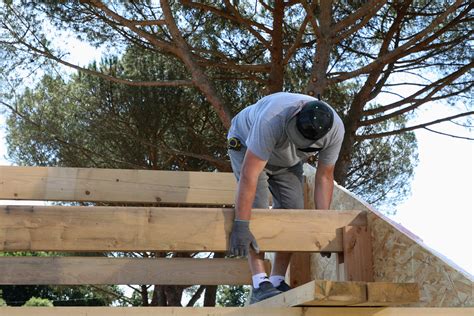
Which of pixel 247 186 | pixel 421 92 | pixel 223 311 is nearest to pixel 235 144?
pixel 247 186

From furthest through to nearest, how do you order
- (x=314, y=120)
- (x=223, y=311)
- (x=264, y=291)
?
(x=264, y=291) → (x=314, y=120) → (x=223, y=311)

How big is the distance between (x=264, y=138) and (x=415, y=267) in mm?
876

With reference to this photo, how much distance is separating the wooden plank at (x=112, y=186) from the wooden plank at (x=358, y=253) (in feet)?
5.15

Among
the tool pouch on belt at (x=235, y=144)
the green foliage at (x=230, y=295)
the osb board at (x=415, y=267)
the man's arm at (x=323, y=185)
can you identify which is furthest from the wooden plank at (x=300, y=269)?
the green foliage at (x=230, y=295)

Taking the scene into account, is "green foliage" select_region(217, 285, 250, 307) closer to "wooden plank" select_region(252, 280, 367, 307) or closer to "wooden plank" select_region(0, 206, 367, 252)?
"wooden plank" select_region(0, 206, 367, 252)

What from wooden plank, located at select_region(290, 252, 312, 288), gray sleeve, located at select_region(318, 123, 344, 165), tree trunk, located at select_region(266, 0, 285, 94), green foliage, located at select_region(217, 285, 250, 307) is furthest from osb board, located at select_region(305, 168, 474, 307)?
green foliage, located at select_region(217, 285, 250, 307)

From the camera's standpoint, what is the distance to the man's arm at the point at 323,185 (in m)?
3.27

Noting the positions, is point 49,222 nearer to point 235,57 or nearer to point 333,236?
point 333,236

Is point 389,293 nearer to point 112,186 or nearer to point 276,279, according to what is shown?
point 276,279

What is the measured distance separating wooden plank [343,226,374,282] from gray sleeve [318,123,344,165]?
0.32 m

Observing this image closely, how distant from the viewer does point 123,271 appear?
14.2 ft

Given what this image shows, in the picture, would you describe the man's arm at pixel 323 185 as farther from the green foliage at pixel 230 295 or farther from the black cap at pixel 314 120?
the green foliage at pixel 230 295

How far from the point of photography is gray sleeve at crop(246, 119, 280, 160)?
2.81 meters

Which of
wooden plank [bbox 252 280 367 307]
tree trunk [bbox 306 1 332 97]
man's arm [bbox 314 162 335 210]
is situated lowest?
wooden plank [bbox 252 280 367 307]
